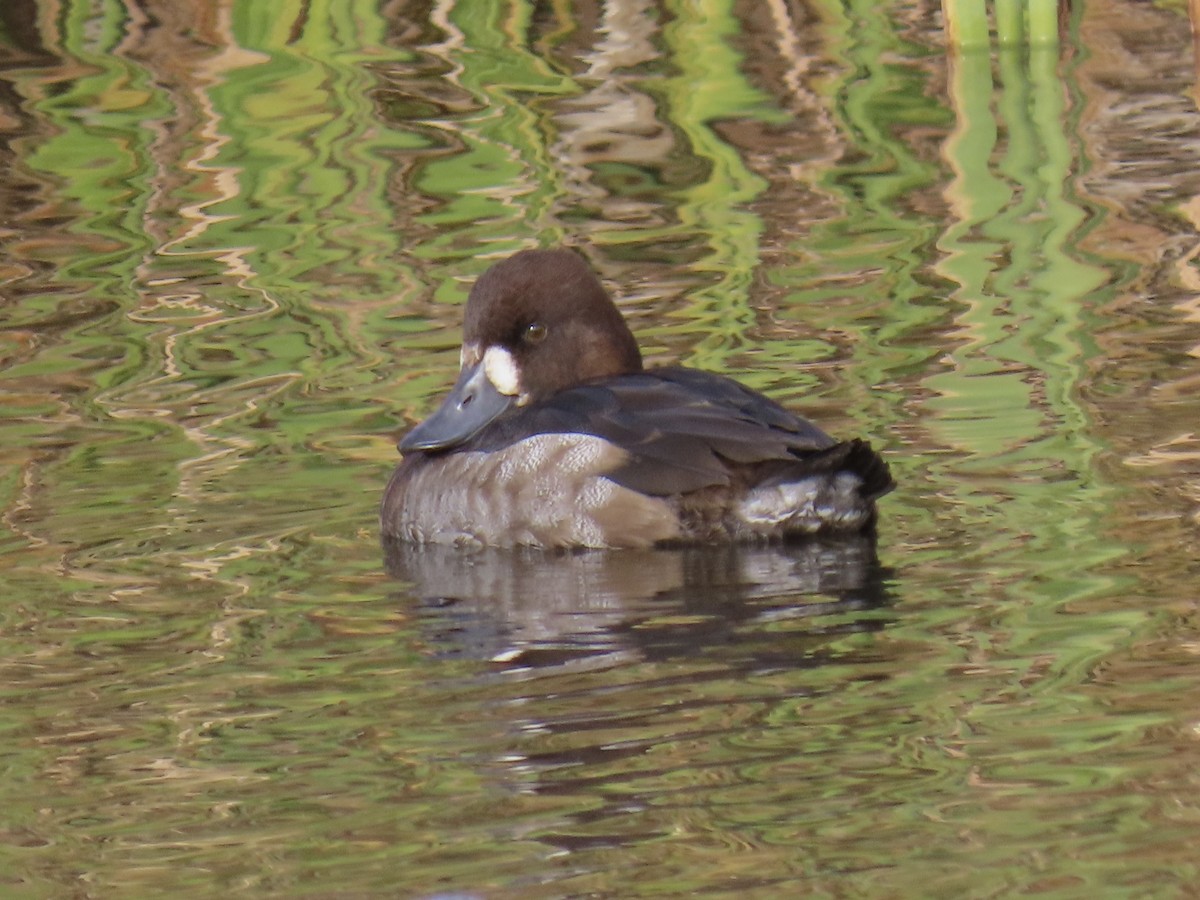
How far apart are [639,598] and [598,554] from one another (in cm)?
55

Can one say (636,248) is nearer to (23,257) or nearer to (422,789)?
(23,257)

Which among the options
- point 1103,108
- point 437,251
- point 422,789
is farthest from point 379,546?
point 1103,108

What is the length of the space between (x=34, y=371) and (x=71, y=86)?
3520 mm

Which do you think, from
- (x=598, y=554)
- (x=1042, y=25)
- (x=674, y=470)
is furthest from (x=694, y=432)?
(x=1042, y=25)

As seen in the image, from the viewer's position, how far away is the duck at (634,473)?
570 cm

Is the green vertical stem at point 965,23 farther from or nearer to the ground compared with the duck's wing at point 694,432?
nearer to the ground

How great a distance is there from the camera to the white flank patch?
6.62m

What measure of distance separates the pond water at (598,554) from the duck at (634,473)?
12 cm

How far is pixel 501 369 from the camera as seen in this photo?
662cm

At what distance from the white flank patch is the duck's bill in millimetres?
13

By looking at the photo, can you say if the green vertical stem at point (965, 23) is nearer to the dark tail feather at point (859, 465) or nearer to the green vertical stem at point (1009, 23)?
the green vertical stem at point (1009, 23)

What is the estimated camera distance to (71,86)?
1110 cm

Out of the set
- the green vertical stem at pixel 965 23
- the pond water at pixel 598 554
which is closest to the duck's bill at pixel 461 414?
the pond water at pixel 598 554

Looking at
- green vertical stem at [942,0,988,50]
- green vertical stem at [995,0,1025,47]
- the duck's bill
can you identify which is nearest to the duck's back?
the duck's bill
